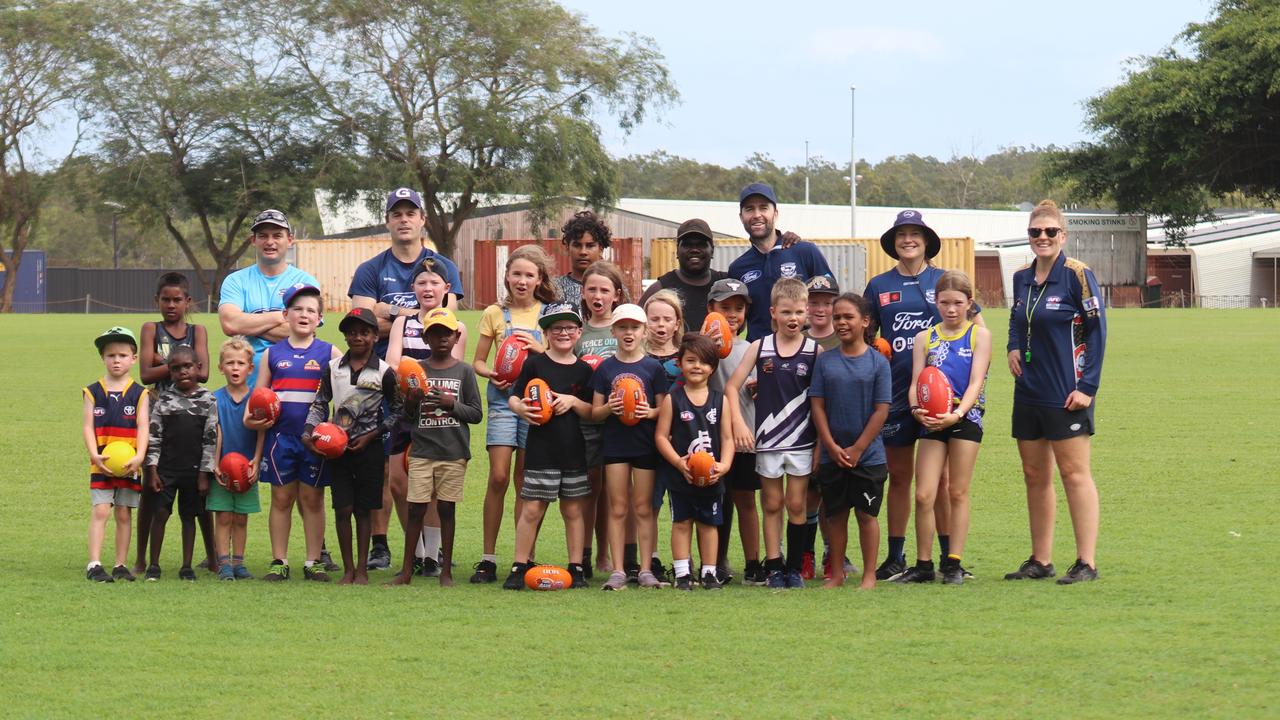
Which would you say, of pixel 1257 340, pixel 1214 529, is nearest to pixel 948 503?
pixel 1214 529

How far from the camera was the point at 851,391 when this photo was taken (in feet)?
25.4

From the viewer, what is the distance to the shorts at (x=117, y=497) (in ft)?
27.2

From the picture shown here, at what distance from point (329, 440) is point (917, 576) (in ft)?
11.2

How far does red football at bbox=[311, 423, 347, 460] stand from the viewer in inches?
312

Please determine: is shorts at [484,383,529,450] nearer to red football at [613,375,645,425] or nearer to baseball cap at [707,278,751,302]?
red football at [613,375,645,425]

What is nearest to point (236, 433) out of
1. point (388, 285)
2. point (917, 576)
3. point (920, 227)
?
point (388, 285)

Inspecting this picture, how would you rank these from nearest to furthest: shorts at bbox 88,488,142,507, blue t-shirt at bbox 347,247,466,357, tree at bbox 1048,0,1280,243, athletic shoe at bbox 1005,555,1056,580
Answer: athletic shoe at bbox 1005,555,1056,580
shorts at bbox 88,488,142,507
blue t-shirt at bbox 347,247,466,357
tree at bbox 1048,0,1280,243

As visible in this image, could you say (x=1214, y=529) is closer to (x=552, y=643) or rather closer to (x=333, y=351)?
(x=552, y=643)

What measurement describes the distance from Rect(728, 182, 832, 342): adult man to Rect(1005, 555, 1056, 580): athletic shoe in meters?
2.07

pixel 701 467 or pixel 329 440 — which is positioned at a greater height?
pixel 329 440

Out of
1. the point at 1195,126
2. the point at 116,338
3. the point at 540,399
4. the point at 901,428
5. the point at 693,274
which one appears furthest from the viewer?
the point at 1195,126

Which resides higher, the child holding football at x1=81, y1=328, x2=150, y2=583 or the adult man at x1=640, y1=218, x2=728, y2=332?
the adult man at x1=640, y1=218, x2=728, y2=332

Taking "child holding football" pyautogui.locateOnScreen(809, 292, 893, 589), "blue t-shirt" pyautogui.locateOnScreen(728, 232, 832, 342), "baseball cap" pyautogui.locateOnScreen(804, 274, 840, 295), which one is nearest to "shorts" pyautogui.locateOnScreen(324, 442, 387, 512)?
"blue t-shirt" pyautogui.locateOnScreen(728, 232, 832, 342)

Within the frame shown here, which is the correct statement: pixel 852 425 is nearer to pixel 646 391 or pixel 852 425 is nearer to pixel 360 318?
pixel 646 391
